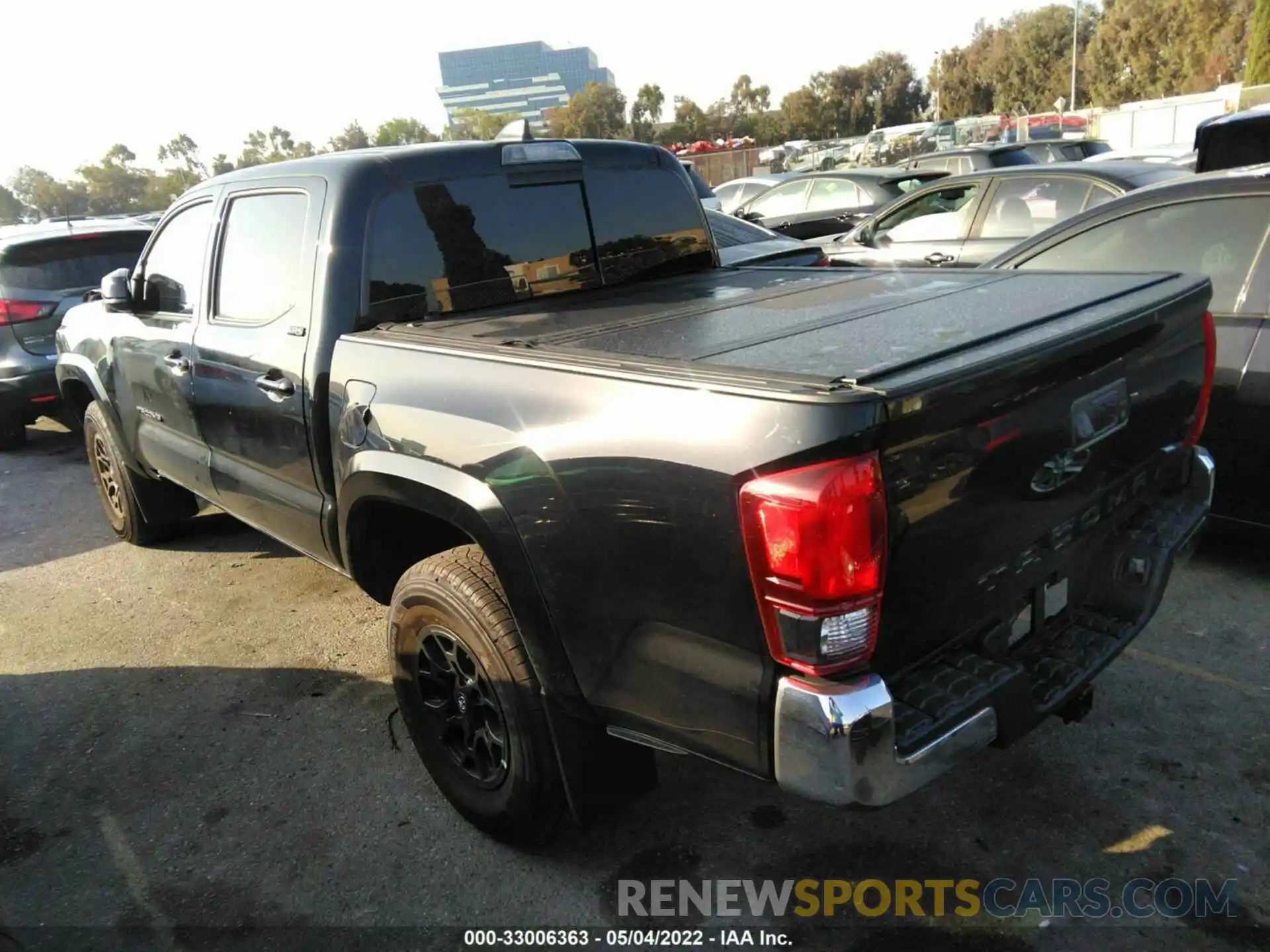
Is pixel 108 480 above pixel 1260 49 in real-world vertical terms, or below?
below

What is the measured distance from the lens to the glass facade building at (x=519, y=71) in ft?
→ 524

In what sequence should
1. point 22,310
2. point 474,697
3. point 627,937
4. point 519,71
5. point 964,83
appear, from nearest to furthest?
point 627,937 < point 474,697 < point 22,310 < point 964,83 < point 519,71

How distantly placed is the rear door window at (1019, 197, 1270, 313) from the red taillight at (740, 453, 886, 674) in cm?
294

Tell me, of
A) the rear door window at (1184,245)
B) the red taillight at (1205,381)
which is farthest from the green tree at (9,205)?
the red taillight at (1205,381)

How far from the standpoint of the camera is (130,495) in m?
5.23

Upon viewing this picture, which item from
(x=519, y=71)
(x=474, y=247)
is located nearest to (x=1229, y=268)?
(x=474, y=247)

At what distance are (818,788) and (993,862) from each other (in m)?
1.06

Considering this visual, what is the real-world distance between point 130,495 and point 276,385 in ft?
8.48

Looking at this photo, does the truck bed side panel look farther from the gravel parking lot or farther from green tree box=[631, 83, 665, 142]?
green tree box=[631, 83, 665, 142]

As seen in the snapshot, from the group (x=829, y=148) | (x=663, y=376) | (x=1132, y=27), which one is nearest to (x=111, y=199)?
(x=829, y=148)

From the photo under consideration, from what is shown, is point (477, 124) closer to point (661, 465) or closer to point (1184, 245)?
point (1184, 245)

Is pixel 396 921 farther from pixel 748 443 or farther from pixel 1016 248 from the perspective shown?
pixel 1016 248

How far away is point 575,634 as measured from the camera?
2.25 meters

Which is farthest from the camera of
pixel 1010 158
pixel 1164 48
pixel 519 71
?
pixel 519 71
